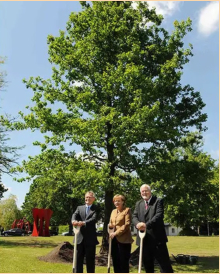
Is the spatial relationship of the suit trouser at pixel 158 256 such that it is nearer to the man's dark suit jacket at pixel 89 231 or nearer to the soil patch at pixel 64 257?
the man's dark suit jacket at pixel 89 231

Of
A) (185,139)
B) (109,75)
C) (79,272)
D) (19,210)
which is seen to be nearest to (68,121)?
(109,75)

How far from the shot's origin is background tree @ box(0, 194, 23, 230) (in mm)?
78562

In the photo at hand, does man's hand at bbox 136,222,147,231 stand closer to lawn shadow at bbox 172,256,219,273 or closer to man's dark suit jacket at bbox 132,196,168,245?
man's dark suit jacket at bbox 132,196,168,245

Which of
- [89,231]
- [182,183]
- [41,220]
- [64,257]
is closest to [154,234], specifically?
[89,231]

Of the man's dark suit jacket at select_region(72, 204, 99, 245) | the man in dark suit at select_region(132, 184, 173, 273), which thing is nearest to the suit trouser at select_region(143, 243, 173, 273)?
the man in dark suit at select_region(132, 184, 173, 273)

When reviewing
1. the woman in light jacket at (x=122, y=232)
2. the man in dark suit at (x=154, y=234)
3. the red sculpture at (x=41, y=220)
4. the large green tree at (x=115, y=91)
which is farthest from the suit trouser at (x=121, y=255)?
the red sculpture at (x=41, y=220)

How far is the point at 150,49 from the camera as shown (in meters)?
18.9

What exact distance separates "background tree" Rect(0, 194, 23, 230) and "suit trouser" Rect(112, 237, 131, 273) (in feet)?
244

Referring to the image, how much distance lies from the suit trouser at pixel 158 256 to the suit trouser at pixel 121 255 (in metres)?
0.70

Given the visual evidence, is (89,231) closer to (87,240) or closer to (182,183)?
(87,240)

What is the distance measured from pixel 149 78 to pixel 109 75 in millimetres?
2047

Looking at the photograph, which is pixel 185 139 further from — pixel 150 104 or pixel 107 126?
pixel 107 126

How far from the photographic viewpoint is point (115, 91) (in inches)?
683

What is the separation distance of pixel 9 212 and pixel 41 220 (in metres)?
42.5
